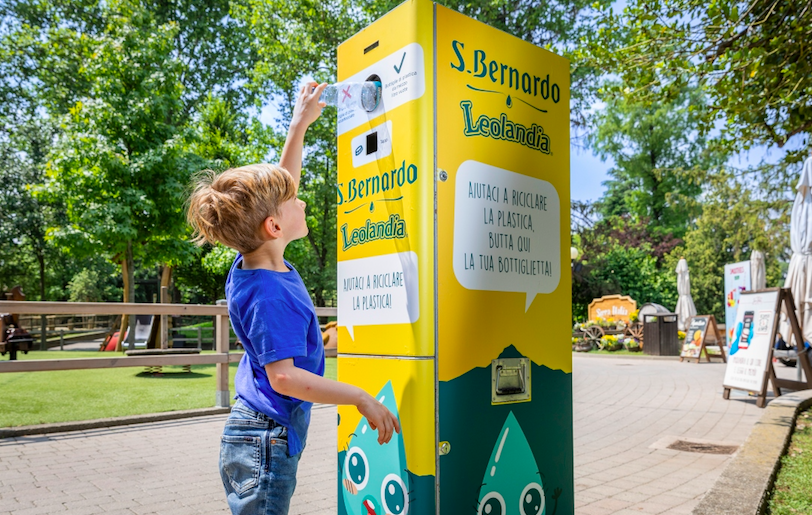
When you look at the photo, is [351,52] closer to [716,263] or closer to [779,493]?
[779,493]

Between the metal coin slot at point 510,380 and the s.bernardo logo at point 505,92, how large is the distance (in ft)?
3.01

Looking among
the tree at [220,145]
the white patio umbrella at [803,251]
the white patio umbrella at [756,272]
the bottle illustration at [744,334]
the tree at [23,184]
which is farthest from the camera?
the tree at [23,184]

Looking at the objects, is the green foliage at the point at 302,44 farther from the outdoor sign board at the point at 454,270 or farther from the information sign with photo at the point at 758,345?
the outdoor sign board at the point at 454,270

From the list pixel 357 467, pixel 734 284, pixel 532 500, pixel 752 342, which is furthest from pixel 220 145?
pixel 532 500

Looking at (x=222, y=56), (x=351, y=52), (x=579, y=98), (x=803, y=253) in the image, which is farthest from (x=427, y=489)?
(x=222, y=56)

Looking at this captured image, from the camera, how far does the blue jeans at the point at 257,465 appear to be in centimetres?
180

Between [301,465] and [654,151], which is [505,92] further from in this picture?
[654,151]

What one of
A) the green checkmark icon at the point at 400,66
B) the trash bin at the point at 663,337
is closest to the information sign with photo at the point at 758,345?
the green checkmark icon at the point at 400,66

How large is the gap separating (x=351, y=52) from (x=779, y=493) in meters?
3.79

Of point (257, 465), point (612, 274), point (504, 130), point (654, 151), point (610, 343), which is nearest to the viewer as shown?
point (257, 465)

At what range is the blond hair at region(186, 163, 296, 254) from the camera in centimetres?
181

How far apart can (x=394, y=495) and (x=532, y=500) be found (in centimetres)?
60

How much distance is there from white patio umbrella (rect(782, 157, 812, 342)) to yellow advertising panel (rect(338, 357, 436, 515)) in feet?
32.7

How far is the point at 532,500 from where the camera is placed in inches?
96.2
